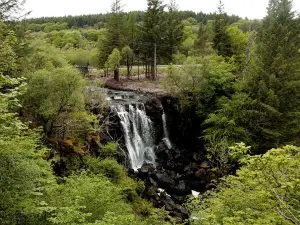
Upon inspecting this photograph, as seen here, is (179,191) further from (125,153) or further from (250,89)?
(250,89)

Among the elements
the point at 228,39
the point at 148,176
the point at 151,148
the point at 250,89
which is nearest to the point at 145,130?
the point at 151,148

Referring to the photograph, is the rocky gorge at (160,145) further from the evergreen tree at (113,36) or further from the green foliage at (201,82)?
the evergreen tree at (113,36)

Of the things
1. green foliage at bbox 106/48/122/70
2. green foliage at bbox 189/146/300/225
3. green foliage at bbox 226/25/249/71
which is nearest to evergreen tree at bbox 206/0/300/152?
green foliage at bbox 226/25/249/71

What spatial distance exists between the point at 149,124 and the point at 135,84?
40.5 ft

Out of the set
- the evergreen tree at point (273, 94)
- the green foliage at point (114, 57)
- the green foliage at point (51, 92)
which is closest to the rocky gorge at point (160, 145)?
the evergreen tree at point (273, 94)

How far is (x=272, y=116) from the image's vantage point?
80.0 ft

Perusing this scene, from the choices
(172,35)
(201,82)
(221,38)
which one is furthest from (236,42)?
(201,82)

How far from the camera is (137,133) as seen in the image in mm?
27031

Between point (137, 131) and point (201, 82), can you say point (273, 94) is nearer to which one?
point (201, 82)

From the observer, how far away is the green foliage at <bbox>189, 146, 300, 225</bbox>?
247 inches

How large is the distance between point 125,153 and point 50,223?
1568 centimetres

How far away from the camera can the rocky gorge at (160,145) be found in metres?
22.4

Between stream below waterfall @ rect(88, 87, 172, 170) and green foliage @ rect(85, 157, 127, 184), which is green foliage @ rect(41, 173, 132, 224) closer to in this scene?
green foliage @ rect(85, 157, 127, 184)

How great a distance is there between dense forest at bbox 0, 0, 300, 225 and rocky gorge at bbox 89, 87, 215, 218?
0.69ft
